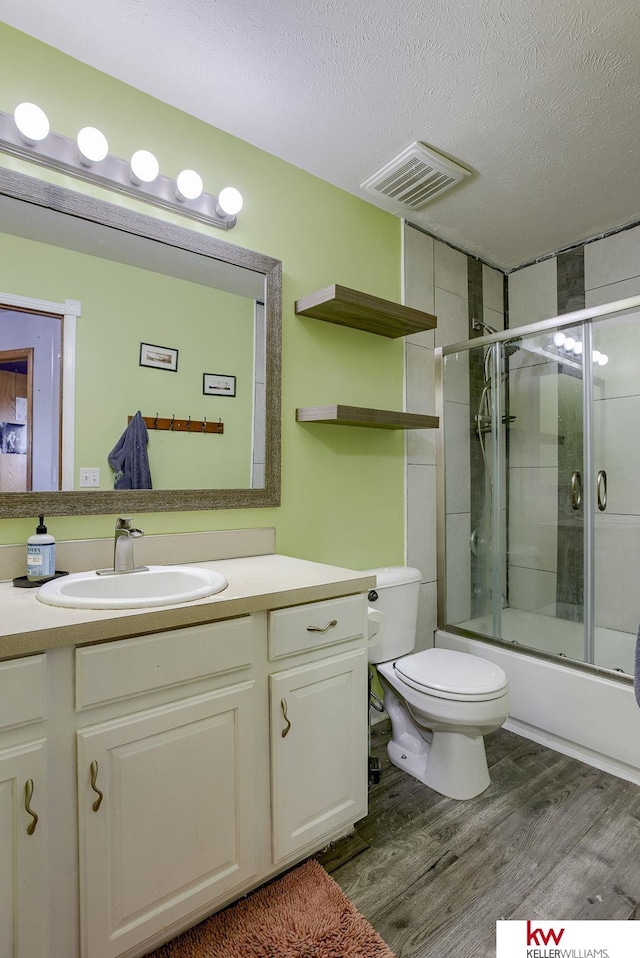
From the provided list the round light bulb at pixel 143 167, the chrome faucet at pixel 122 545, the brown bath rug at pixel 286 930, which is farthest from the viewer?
the round light bulb at pixel 143 167

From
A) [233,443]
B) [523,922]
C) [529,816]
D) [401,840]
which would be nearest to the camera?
[523,922]

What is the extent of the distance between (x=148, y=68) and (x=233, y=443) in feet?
3.96

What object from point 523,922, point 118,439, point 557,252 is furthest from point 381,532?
point 557,252

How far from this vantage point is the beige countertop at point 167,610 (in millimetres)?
1004

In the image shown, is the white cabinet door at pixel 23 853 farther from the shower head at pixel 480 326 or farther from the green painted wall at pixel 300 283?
the shower head at pixel 480 326

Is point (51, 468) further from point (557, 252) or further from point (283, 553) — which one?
point (557, 252)

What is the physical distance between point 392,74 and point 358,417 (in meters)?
1.11

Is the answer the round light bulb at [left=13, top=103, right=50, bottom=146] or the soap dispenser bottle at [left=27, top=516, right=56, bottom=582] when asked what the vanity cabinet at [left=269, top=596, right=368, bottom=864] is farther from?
the round light bulb at [left=13, top=103, right=50, bottom=146]

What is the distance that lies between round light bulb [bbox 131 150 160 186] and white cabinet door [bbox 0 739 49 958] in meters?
1.60

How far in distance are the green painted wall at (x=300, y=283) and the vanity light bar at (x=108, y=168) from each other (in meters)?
0.04

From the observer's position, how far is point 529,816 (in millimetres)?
1700

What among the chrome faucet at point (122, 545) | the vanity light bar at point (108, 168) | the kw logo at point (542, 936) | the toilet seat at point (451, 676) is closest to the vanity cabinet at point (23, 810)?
the chrome faucet at point (122, 545)

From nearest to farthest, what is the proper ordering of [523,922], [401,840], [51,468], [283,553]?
[523,922] < [51,468] < [401,840] < [283,553]

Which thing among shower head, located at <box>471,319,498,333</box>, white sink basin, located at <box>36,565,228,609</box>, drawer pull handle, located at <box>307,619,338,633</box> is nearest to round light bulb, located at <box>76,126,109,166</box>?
white sink basin, located at <box>36,565,228,609</box>
